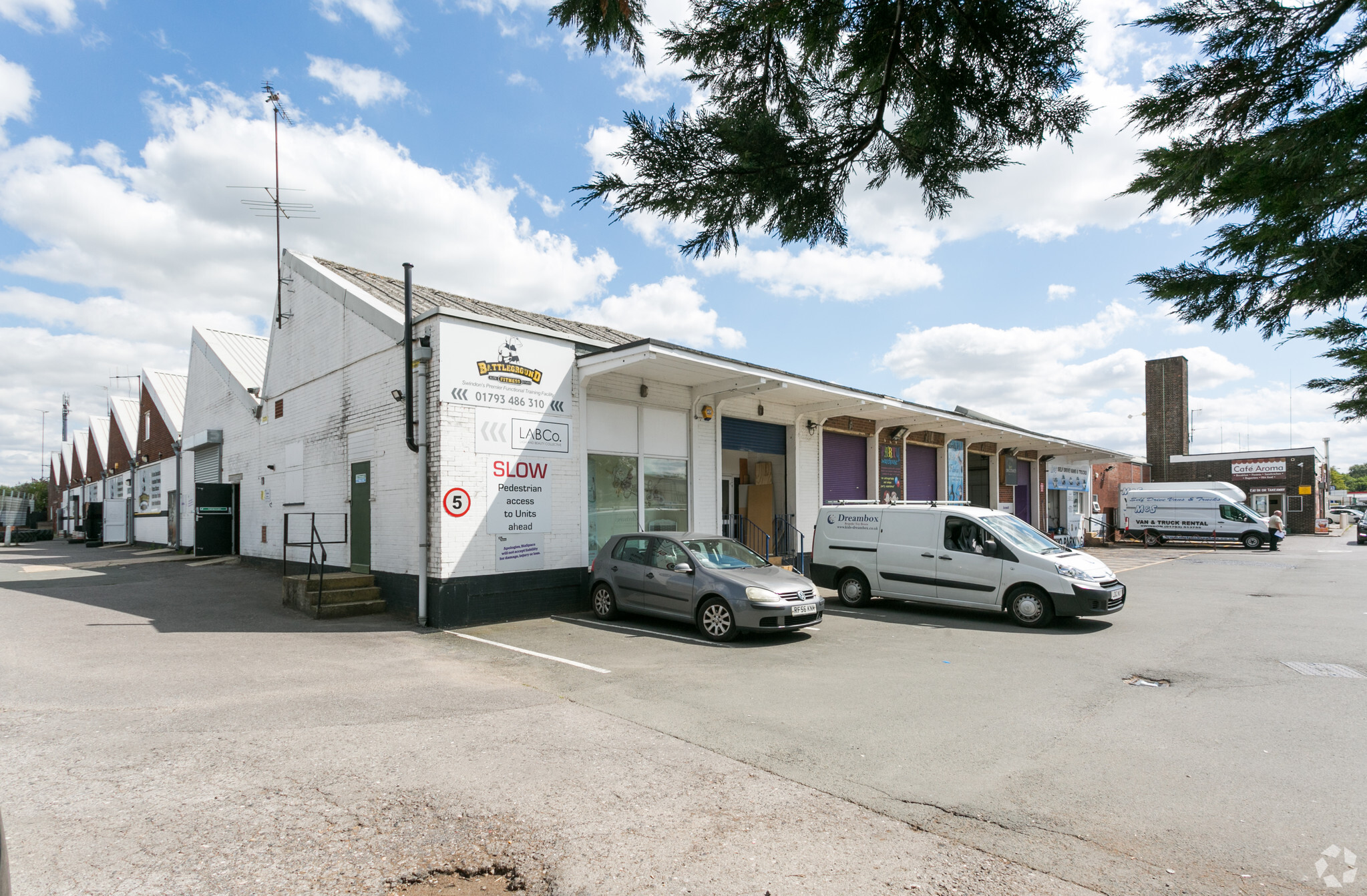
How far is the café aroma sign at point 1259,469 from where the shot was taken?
43.1 meters

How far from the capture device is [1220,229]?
3182 millimetres

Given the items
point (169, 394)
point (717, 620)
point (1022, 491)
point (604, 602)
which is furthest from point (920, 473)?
point (169, 394)

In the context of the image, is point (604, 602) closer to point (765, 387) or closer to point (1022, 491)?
point (765, 387)

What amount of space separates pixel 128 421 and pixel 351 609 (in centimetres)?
3331

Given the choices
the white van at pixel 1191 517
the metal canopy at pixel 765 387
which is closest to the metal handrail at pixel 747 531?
the metal canopy at pixel 765 387

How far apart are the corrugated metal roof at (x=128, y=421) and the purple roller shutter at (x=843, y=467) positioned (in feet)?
106

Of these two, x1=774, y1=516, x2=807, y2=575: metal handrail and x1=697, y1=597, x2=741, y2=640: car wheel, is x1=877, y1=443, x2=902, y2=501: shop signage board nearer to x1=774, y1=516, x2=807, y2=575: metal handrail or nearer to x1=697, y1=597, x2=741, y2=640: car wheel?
x1=774, y1=516, x2=807, y2=575: metal handrail

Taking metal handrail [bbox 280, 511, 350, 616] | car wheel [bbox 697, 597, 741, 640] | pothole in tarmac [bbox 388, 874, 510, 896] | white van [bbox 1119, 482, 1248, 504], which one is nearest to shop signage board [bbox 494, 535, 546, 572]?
metal handrail [bbox 280, 511, 350, 616]

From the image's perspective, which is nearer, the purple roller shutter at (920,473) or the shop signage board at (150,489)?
the purple roller shutter at (920,473)

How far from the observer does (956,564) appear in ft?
38.5

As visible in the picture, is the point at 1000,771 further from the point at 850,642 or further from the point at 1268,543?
the point at 1268,543

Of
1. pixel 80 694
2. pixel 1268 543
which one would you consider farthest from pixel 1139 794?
pixel 1268 543

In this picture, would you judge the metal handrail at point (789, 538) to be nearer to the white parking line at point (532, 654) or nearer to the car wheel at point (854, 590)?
the car wheel at point (854, 590)

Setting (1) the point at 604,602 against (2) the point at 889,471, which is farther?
(2) the point at 889,471
